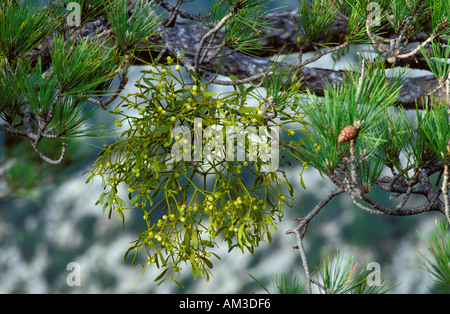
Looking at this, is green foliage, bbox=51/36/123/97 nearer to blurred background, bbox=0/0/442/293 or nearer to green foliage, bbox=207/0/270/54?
green foliage, bbox=207/0/270/54

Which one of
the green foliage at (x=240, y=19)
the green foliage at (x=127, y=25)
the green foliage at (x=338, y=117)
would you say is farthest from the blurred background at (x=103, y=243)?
the green foliage at (x=338, y=117)

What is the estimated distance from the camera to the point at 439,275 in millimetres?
718

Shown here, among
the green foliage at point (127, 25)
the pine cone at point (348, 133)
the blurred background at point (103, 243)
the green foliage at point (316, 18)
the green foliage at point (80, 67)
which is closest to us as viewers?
the pine cone at point (348, 133)

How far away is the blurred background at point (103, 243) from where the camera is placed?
58.7 inches

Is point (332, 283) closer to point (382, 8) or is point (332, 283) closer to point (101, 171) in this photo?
point (101, 171)

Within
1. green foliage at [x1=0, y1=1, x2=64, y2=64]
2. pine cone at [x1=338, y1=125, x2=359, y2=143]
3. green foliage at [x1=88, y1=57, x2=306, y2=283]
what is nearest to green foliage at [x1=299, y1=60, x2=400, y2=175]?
pine cone at [x1=338, y1=125, x2=359, y2=143]

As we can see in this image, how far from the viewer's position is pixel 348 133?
2.22 ft

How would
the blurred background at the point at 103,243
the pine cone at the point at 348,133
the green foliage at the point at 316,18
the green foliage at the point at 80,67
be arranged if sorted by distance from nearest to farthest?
1. the pine cone at the point at 348,133
2. the green foliage at the point at 80,67
3. the green foliage at the point at 316,18
4. the blurred background at the point at 103,243

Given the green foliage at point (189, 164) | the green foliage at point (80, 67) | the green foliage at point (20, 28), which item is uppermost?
the green foliage at point (20, 28)

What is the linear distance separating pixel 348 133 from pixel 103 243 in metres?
1.03

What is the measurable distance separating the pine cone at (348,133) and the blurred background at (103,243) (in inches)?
32.3

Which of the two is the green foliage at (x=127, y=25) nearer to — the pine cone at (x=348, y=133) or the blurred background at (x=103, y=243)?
the pine cone at (x=348, y=133)

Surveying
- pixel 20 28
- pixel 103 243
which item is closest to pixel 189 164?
pixel 20 28

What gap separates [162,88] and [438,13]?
1.68ft
